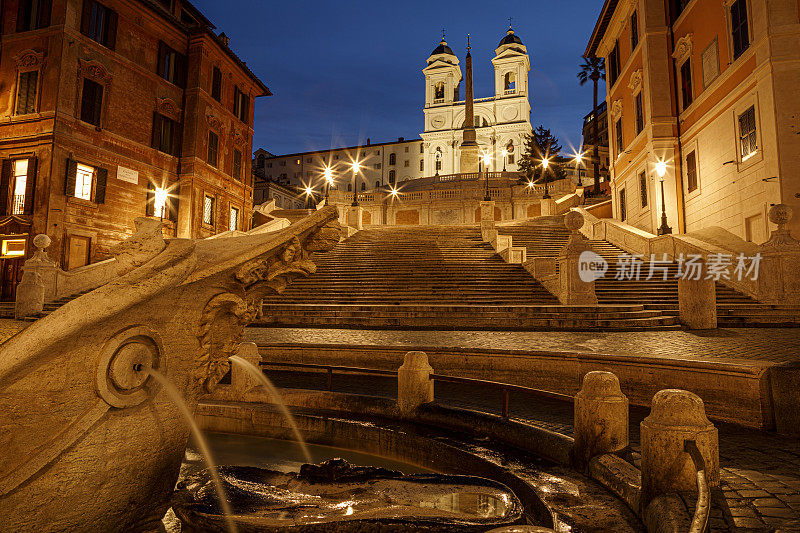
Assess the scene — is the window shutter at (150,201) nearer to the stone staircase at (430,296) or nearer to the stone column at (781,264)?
the stone staircase at (430,296)

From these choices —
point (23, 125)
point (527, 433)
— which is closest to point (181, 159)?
point (23, 125)

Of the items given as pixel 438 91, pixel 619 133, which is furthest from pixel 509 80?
pixel 619 133

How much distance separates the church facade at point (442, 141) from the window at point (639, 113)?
175 ft

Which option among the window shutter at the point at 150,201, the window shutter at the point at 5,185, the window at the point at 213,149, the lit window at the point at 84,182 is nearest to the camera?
the window shutter at the point at 5,185

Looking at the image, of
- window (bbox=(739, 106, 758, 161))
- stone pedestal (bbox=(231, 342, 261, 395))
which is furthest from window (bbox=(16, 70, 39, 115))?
window (bbox=(739, 106, 758, 161))

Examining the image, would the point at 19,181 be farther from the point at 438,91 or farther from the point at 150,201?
the point at 438,91

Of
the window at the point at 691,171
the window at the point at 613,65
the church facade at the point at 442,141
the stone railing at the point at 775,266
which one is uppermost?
the church facade at the point at 442,141

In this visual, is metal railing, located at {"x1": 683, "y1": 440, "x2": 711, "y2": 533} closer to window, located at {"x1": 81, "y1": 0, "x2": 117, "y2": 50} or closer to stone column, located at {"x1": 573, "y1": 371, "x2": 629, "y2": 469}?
stone column, located at {"x1": 573, "y1": 371, "x2": 629, "y2": 469}

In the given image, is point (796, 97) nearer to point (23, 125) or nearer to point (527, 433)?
point (527, 433)

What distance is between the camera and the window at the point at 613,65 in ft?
107

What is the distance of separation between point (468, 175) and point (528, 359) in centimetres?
4938

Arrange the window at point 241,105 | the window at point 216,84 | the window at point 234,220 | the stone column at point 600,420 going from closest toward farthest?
the stone column at point 600,420 < the window at point 216,84 < the window at point 234,220 < the window at point 241,105

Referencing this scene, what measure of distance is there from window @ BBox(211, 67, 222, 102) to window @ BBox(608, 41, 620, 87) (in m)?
27.9

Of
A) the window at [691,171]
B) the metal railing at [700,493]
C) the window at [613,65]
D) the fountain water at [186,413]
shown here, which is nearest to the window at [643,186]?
the window at [691,171]
